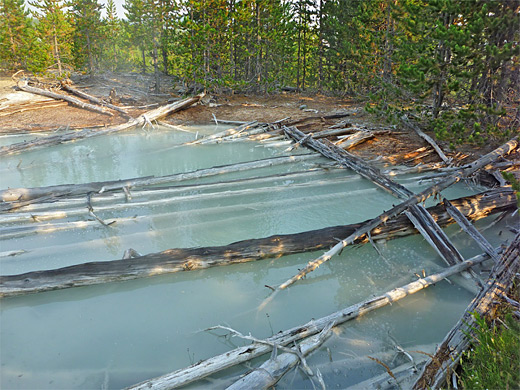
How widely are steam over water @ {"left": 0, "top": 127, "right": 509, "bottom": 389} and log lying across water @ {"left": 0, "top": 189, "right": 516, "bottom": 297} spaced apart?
0.16 metres

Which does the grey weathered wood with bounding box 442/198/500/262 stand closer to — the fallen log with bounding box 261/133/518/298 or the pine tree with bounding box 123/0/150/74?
the fallen log with bounding box 261/133/518/298

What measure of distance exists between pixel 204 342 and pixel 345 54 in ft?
67.4

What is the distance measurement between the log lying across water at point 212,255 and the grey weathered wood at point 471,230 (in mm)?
179

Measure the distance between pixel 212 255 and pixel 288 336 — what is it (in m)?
2.13

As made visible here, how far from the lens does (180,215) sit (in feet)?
26.1

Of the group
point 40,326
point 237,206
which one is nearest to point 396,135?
point 237,206

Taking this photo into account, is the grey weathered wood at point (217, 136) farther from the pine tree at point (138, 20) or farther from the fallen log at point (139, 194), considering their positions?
the pine tree at point (138, 20)

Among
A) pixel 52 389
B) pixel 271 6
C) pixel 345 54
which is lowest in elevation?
pixel 52 389

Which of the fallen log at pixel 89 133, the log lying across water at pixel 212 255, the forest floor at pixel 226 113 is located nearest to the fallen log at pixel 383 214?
the log lying across water at pixel 212 255

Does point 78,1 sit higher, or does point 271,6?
point 78,1

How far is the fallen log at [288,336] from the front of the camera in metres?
3.69

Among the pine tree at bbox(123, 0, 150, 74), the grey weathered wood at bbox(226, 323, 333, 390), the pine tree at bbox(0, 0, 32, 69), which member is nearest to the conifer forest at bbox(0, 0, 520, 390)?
the grey weathered wood at bbox(226, 323, 333, 390)

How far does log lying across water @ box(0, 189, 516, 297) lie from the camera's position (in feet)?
17.5

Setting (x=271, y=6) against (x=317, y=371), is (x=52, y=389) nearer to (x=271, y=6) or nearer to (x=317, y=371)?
(x=317, y=371)
